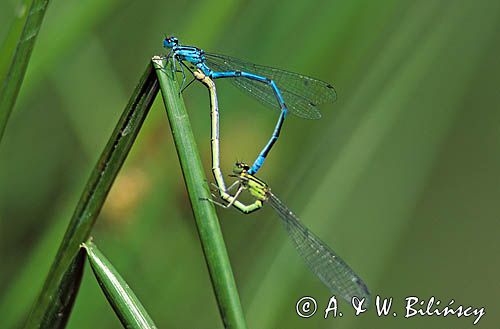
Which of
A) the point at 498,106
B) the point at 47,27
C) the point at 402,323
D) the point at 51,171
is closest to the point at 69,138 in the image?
the point at 51,171

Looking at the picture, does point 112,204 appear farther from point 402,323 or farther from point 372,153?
point 402,323

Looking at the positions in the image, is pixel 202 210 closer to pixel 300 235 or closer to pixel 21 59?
pixel 21 59

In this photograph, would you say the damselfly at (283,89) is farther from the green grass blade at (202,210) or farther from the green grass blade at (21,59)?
the green grass blade at (202,210)

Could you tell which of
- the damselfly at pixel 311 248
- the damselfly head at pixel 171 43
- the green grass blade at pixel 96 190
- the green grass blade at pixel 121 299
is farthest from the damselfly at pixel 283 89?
the green grass blade at pixel 121 299

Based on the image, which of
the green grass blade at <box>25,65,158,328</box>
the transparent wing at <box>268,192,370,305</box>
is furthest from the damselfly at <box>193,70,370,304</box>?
the green grass blade at <box>25,65,158,328</box>

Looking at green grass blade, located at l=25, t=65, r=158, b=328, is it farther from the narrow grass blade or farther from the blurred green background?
the blurred green background

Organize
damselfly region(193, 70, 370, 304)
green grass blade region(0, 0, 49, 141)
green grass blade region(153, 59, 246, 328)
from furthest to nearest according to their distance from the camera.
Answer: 1. damselfly region(193, 70, 370, 304)
2. green grass blade region(0, 0, 49, 141)
3. green grass blade region(153, 59, 246, 328)

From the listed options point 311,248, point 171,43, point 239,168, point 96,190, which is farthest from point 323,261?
point 96,190
